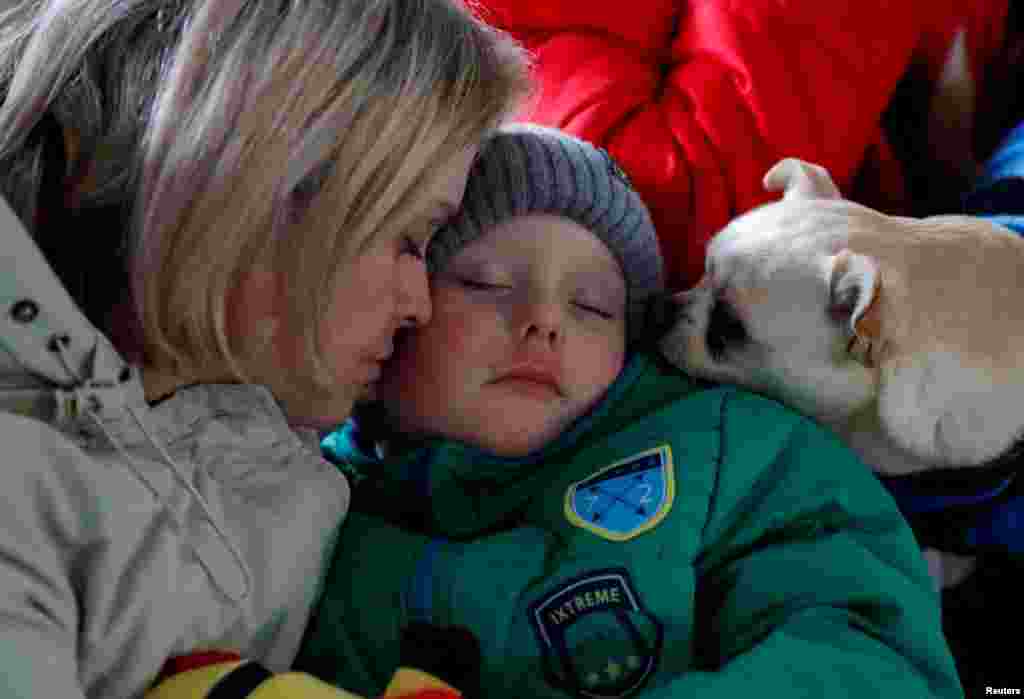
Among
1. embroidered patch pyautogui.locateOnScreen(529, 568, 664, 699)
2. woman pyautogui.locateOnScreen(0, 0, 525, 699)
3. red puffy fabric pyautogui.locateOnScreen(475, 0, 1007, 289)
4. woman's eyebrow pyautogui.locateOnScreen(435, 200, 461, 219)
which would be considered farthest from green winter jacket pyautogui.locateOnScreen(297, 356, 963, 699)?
red puffy fabric pyautogui.locateOnScreen(475, 0, 1007, 289)

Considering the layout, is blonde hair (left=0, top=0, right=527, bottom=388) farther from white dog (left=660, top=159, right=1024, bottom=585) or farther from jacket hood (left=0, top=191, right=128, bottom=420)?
white dog (left=660, top=159, right=1024, bottom=585)

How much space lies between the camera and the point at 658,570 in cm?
80

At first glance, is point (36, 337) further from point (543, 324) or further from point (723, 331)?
point (723, 331)

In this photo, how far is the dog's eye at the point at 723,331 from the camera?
1.11 m

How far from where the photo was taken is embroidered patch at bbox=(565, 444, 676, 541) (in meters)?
0.83

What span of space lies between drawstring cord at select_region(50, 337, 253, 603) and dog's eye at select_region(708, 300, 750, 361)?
0.56 m

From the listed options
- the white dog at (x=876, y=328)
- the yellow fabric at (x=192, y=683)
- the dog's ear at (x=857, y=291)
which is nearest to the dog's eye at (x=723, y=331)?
the white dog at (x=876, y=328)

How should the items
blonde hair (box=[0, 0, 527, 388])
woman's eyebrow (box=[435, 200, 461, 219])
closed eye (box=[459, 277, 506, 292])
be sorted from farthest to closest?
closed eye (box=[459, 277, 506, 292]), woman's eyebrow (box=[435, 200, 461, 219]), blonde hair (box=[0, 0, 527, 388])

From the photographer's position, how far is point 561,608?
791 mm

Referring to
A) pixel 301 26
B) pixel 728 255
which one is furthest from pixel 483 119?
pixel 728 255

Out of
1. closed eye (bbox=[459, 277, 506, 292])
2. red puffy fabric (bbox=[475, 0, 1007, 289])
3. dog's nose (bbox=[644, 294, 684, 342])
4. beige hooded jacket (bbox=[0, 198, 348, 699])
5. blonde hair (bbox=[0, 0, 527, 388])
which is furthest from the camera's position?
red puffy fabric (bbox=[475, 0, 1007, 289])

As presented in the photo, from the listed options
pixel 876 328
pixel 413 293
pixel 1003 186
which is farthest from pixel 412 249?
pixel 1003 186

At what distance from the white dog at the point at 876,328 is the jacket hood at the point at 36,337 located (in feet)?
1.95

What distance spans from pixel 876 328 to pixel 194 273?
0.66 metres
